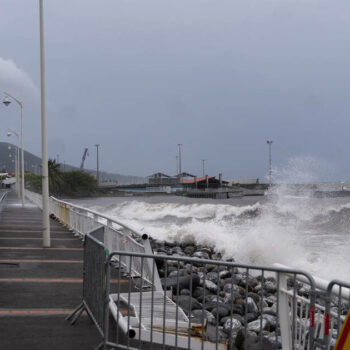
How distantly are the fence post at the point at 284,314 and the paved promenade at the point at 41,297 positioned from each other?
2.09 m

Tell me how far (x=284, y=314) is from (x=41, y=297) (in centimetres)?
421

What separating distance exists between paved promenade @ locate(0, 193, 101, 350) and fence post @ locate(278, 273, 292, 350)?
6.84 feet

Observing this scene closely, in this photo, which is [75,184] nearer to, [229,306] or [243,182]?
[243,182]

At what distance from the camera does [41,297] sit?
7.36m

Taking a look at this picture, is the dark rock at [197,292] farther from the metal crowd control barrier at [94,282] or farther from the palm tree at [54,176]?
the palm tree at [54,176]

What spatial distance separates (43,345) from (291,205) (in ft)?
183

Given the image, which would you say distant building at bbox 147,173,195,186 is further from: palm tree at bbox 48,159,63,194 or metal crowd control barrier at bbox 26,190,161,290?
metal crowd control barrier at bbox 26,190,161,290

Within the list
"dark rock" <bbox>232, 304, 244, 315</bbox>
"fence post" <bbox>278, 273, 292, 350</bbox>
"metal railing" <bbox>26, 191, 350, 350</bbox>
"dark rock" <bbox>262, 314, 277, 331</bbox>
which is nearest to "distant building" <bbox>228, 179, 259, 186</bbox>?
"dark rock" <bbox>232, 304, 244, 315</bbox>

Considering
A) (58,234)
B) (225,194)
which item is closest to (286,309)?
(58,234)

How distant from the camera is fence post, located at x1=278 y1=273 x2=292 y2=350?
457cm

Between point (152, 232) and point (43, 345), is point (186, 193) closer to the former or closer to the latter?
point (152, 232)

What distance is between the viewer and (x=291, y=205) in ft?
192

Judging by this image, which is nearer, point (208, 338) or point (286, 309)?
point (286, 309)

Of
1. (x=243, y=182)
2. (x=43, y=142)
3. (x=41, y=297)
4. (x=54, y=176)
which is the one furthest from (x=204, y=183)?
(x=41, y=297)
